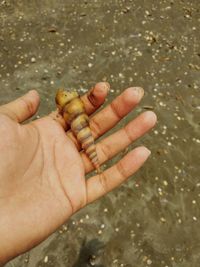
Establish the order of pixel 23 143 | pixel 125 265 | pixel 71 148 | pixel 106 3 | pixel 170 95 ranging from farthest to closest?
pixel 106 3
pixel 170 95
pixel 125 265
pixel 71 148
pixel 23 143

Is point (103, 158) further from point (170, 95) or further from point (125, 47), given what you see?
point (125, 47)

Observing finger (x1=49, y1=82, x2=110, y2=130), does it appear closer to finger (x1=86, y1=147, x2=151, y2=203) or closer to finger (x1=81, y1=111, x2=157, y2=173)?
finger (x1=81, y1=111, x2=157, y2=173)

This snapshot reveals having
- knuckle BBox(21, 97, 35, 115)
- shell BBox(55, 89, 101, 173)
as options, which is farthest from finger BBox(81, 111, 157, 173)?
knuckle BBox(21, 97, 35, 115)

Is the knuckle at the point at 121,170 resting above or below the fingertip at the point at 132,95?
below

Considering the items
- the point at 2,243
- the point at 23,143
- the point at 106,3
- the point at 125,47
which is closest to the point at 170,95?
the point at 125,47

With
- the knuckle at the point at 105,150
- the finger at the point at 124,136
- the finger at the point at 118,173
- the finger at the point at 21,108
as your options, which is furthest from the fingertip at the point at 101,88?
the finger at the point at 118,173

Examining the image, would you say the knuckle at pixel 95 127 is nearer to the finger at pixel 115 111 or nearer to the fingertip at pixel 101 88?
the finger at pixel 115 111

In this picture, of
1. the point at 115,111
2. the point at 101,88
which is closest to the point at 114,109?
the point at 115,111
